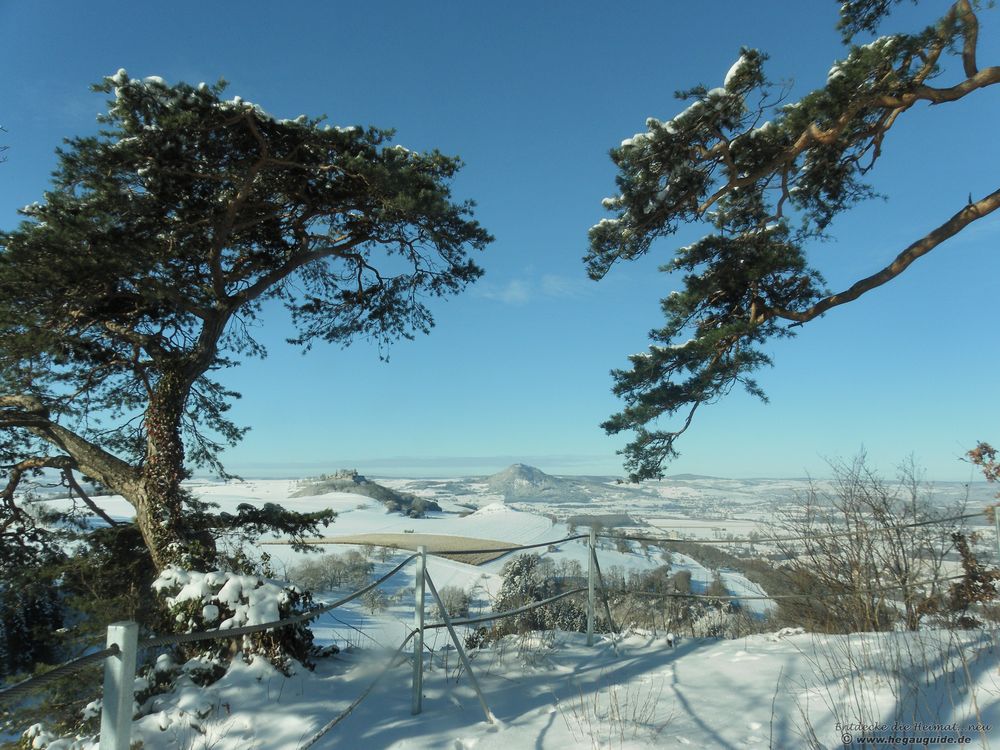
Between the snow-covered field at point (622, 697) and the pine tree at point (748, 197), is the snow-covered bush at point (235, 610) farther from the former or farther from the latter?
the pine tree at point (748, 197)

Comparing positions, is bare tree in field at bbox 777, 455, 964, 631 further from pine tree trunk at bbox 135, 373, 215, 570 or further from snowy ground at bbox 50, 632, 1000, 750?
pine tree trunk at bbox 135, 373, 215, 570

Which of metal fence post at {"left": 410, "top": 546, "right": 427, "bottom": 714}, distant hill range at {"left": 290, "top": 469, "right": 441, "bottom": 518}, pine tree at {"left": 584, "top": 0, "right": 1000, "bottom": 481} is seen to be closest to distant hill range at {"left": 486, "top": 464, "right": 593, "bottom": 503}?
distant hill range at {"left": 290, "top": 469, "right": 441, "bottom": 518}

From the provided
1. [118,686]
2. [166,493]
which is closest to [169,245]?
[166,493]

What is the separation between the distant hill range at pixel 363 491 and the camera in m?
32.8

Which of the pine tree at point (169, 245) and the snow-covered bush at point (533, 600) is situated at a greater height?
the pine tree at point (169, 245)

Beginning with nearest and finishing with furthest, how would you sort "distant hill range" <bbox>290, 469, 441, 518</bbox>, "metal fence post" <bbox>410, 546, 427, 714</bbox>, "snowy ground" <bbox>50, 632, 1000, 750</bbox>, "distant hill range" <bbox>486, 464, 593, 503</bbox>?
"snowy ground" <bbox>50, 632, 1000, 750</bbox>, "metal fence post" <bbox>410, 546, 427, 714</bbox>, "distant hill range" <bbox>290, 469, 441, 518</bbox>, "distant hill range" <bbox>486, 464, 593, 503</bbox>

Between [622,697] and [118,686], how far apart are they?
348cm

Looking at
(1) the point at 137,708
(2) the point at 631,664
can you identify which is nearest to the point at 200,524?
(1) the point at 137,708

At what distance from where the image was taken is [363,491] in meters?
35.2

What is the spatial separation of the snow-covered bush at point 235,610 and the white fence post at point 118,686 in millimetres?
2938

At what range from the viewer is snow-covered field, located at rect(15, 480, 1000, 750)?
3.39 metres

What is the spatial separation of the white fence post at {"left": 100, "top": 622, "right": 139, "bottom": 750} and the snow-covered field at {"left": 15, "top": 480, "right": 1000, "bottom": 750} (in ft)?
6.58

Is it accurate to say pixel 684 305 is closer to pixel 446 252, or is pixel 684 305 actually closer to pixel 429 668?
pixel 446 252

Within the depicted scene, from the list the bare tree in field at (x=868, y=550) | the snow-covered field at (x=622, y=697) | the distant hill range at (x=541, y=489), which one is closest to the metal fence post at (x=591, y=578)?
the snow-covered field at (x=622, y=697)
